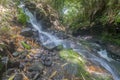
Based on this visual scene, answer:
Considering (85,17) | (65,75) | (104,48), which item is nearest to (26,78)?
(65,75)

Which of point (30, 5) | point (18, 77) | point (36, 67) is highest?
point (30, 5)

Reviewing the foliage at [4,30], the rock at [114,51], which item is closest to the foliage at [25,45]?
the foliage at [4,30]

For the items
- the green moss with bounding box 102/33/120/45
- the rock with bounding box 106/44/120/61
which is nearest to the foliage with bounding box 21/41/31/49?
the rock with bounding box 106/44/120/61

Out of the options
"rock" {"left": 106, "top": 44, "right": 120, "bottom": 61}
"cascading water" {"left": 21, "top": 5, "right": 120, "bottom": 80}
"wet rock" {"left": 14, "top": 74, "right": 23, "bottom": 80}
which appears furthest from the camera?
"rock" {"left": 106, "top": 44, "right": 120, "bottom": 61}

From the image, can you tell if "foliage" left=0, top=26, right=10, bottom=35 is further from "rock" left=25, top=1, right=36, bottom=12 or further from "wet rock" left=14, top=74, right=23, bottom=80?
"rock" left=25, top=1, right=36, bottom=12

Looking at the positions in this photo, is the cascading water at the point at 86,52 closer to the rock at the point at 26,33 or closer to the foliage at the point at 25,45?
the rock at the point at 26,33

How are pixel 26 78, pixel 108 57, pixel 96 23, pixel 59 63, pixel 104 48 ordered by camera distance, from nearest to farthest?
1. pixel 26 78
2. pixel 59 63
3. pixel 108 57
4. pixel 104 48
5. pixel 96 23

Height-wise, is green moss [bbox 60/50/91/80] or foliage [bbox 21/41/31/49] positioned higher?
foliage [bbox 21/41/31/49]

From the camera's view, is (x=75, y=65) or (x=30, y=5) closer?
(x=75, y=65)

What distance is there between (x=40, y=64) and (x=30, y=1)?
19.0 ft

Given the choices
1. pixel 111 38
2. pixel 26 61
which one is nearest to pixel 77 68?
pixel 26 61

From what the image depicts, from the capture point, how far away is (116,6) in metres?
7.32

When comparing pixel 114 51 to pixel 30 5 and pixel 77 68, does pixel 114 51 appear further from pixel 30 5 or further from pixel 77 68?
pixel 30 5

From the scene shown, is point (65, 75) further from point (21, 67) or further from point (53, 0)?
point (53, 0)
